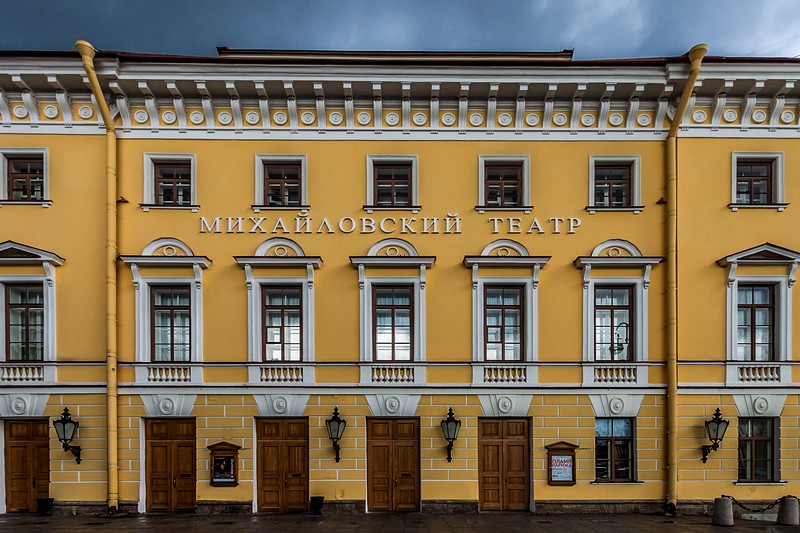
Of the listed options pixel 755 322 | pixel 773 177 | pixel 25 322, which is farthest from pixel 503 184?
pixel 25 322

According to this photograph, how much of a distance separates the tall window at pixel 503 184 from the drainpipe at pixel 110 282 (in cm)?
987

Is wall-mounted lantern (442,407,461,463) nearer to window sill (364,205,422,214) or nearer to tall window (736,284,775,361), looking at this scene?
window sill (364,205,422,214)

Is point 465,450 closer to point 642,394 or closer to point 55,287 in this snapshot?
point 642,394

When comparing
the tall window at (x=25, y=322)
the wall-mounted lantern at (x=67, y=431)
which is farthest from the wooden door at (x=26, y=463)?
the tall window at (x=25, y=322)

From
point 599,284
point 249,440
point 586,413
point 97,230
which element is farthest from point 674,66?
point 97,230

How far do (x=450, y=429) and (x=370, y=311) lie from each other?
363 cm

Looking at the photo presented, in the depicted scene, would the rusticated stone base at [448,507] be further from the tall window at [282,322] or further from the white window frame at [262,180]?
the white window frame at [262,180]

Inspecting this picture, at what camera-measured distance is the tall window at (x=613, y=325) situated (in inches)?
483

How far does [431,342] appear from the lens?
1209 cm

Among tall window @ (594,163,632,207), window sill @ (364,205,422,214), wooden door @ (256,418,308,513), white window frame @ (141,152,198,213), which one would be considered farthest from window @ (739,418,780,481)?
white window frame @ (141,152,198,213)

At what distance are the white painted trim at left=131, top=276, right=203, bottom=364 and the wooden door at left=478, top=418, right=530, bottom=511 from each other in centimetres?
772

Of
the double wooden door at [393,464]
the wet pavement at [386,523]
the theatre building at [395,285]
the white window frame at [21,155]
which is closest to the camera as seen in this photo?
the wet pavement at [386,523]

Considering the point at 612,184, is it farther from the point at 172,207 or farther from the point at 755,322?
the point at 172,207

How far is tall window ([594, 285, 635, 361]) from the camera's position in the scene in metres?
12.3
